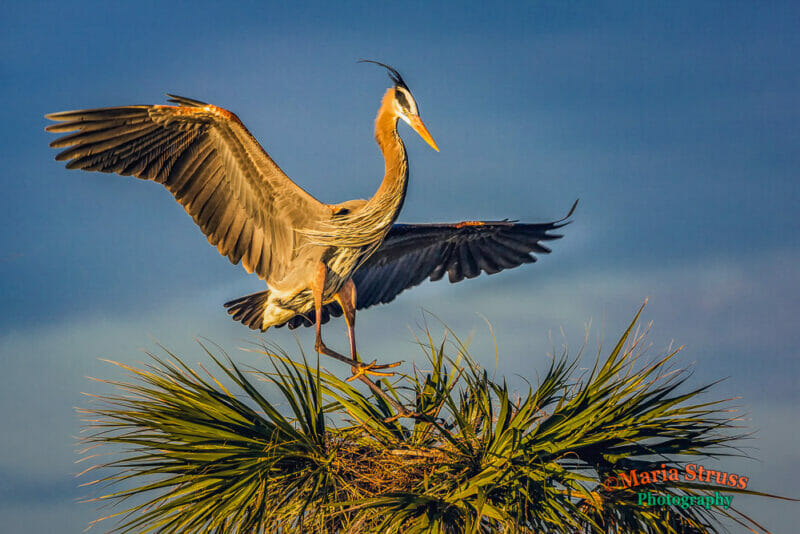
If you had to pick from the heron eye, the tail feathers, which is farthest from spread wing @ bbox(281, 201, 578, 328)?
the heron eye

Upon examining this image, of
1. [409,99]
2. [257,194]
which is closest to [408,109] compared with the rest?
[409,99]

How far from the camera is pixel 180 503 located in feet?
19.9

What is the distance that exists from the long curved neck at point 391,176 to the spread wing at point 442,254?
102 cm

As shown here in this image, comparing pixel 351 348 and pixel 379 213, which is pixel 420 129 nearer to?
pixel 379 213

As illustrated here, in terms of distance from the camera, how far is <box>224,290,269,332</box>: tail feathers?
26.5 ft

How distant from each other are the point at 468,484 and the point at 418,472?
1.38ft

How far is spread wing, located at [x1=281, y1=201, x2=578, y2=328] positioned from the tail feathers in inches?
19.0

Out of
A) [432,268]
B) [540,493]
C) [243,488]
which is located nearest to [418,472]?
[540,493]

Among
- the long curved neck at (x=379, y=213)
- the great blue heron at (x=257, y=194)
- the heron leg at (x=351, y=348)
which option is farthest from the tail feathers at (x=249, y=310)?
the long curved neck at (x=379, y=213)

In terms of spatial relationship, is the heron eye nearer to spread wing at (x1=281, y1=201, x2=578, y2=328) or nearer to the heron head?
the heron head

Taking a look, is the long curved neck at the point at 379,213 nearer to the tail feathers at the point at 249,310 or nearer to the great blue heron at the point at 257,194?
the great blue heron at the point at 257,194

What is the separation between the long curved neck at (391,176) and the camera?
7.44m

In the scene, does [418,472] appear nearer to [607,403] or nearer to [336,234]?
[607,403]

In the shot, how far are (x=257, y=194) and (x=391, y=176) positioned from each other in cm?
121
